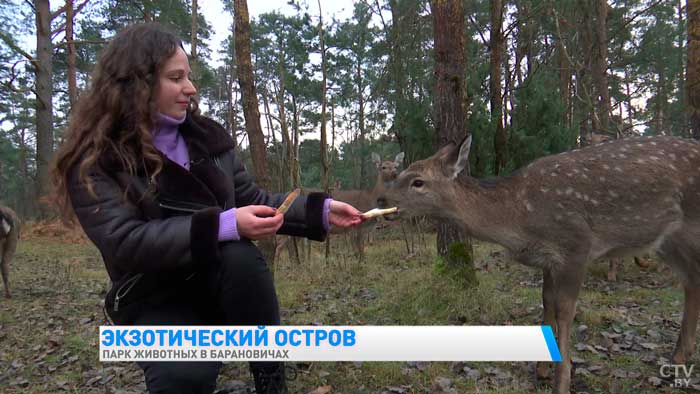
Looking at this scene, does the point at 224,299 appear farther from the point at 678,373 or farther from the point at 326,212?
the point at 678,373

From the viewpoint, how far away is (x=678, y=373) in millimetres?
3709

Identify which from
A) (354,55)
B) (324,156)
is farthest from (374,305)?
(354,55)

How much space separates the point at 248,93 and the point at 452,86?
104 inches

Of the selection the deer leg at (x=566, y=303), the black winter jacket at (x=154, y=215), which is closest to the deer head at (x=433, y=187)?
the deer leg at (x=566, y=303)

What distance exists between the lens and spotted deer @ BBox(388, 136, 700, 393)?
3867 mm

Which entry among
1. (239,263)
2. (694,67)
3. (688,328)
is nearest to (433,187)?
(239,263)

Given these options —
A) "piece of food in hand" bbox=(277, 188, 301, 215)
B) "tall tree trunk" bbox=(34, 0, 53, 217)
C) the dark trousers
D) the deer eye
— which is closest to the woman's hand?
"piece of food in hand" bbox=(277, 188, 301, 215)

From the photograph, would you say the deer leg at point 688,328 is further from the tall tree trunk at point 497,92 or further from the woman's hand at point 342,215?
the tall tree trunk at point 497,92

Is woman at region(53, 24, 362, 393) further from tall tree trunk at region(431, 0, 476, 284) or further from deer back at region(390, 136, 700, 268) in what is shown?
tall tree trunk at region(431, 0, 476, 284)

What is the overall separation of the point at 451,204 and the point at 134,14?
19.1m

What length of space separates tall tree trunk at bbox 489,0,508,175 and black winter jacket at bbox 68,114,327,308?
8.55 m

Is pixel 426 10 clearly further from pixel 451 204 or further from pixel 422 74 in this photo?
pixel 451 204

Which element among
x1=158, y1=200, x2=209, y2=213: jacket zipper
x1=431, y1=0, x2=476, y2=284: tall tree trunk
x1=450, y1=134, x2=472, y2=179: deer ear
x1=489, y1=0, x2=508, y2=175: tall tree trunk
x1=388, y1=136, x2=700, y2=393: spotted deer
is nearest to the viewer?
x1=158, y1=200, x2=209, y2=213: jacket zipper

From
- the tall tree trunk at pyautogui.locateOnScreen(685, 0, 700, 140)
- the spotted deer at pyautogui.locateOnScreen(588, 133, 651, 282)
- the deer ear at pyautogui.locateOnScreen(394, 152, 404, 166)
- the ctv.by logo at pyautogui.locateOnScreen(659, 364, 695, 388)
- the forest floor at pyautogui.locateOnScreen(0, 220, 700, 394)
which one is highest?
the tall tree trunk at pyautogui.locateOnScreen(685, 0, 700, 140)
